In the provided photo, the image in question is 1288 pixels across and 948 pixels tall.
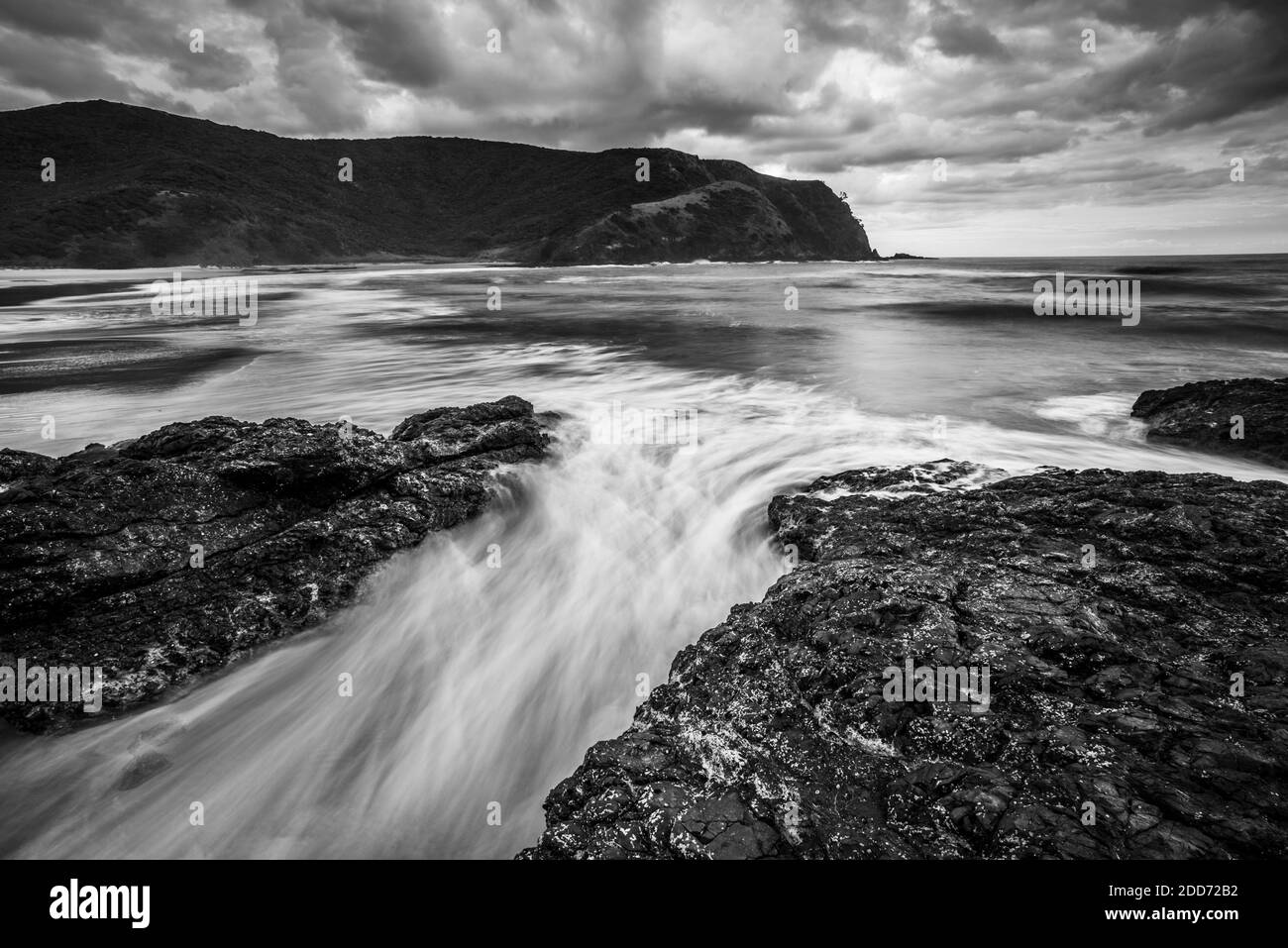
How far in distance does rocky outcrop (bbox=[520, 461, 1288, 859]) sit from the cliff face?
104598 millimetres

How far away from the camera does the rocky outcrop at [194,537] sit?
3.89 m

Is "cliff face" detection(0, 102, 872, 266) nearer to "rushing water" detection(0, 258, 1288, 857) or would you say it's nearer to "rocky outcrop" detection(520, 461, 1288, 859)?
"rushing water" detection(0, 258, 1288, 857)

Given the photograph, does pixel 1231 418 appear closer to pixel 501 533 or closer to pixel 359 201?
pixel 501 533

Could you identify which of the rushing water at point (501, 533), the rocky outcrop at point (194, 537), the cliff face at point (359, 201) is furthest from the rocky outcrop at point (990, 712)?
the cliff face at point (359, 201)

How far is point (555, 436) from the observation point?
7.85 metres

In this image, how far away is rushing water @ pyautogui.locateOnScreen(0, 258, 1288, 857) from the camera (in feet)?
11.3

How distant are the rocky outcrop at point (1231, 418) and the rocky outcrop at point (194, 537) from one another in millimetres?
9331

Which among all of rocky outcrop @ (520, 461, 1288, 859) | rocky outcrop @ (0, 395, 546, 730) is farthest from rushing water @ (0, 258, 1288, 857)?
rocky outcrop @ (520, 461, 1288, 859)

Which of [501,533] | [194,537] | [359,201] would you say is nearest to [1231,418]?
[501,533]

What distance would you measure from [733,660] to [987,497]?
3.03 m

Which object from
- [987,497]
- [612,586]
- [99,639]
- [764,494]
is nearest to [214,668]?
[99,639]

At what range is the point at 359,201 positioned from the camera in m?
154

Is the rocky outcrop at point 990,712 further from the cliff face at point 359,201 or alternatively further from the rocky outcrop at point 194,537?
the cliff face at point 359,201
